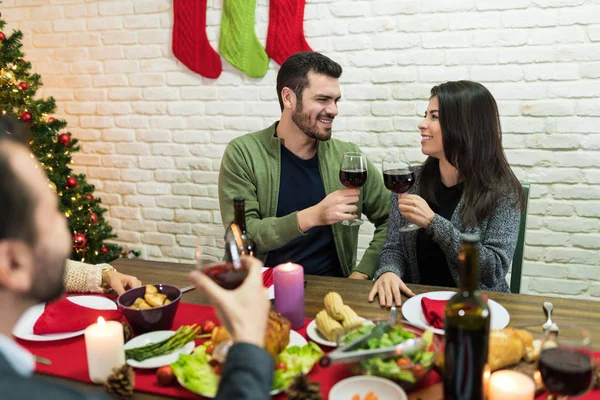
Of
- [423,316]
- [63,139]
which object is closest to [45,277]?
[423,316]

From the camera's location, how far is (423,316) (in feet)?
4.17

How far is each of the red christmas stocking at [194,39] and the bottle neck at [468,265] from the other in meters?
2.29

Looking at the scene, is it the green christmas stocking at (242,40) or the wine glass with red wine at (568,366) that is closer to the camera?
the wine glass with red wine at (568,366)

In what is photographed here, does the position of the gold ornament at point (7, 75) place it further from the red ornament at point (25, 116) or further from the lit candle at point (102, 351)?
the lit candle at point (102, 351)

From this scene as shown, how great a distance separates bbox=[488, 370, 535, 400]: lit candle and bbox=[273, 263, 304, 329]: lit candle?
467 mm

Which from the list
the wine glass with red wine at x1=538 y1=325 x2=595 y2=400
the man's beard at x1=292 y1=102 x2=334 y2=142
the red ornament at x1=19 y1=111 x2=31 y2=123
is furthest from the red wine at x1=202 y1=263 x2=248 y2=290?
the red ornament at x1=19 y1=111 x2=31 y2=123

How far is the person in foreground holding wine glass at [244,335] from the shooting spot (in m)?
0.75

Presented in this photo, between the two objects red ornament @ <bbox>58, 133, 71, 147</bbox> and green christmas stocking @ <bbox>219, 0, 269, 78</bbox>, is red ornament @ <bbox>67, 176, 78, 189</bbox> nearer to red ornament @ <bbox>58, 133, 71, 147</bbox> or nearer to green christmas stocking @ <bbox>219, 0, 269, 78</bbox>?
red ornament @ <bbox>58, 133, 71, 147</bbox>

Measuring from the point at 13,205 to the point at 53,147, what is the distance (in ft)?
7.57

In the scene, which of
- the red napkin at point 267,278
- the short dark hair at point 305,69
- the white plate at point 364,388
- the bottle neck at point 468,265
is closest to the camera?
the bottle neck at point 468,265

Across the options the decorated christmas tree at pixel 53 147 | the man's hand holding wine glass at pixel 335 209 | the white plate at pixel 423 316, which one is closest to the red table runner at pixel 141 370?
the white plate at pixel 423 316

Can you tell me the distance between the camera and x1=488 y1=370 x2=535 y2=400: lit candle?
88cm

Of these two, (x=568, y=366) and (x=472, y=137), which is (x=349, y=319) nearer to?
(x=568, y=366)

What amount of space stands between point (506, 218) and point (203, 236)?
6.10 feet
